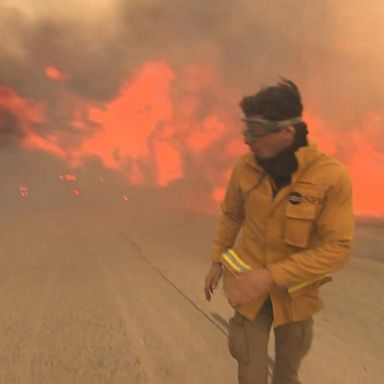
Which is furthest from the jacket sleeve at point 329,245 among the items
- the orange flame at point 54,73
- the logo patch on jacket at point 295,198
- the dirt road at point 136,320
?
the orange flame at point 54,73

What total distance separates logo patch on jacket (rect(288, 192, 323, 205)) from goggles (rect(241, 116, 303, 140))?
28cm

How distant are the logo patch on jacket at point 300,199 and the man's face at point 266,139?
0.20 metres

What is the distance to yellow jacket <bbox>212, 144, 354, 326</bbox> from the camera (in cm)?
194

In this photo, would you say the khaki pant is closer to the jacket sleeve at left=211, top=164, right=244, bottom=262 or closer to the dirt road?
the jacket sleeve at left=211, top=164, right=244, bottom=262

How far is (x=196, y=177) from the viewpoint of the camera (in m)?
16.0

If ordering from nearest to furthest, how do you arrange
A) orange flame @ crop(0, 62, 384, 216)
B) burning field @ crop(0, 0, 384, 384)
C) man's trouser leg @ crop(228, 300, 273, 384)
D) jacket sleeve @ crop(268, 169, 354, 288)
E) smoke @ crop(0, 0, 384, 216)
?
jacket sleeve @ crop(268, 169, 354, 288) < man's trouser leg @ crop(228, 300, 273, 384) < burning field @ crop(0, 0, 384, 384) < smoke @ crop(0, 0, 384, 216) < orange flame @ crop(0, 62, 384, 216)

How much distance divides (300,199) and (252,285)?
412 millimetres

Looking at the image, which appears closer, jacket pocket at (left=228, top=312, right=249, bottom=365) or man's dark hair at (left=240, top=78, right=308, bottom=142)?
man's dark hair at (left=240, top=78, right=308, bottom=142)

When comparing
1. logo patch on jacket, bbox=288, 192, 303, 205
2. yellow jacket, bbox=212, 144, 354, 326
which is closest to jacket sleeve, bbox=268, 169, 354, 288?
yellow jacket, bbox=212, 144, 354, 326

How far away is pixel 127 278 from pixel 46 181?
49.9ft

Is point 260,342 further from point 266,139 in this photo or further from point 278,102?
point 278,102

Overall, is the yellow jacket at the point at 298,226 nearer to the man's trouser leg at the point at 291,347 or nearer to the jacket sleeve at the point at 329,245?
the jacket sleeve at the point at 329,245

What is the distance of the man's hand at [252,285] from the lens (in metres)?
1.96

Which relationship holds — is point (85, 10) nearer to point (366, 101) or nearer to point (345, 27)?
point (345, 27)
